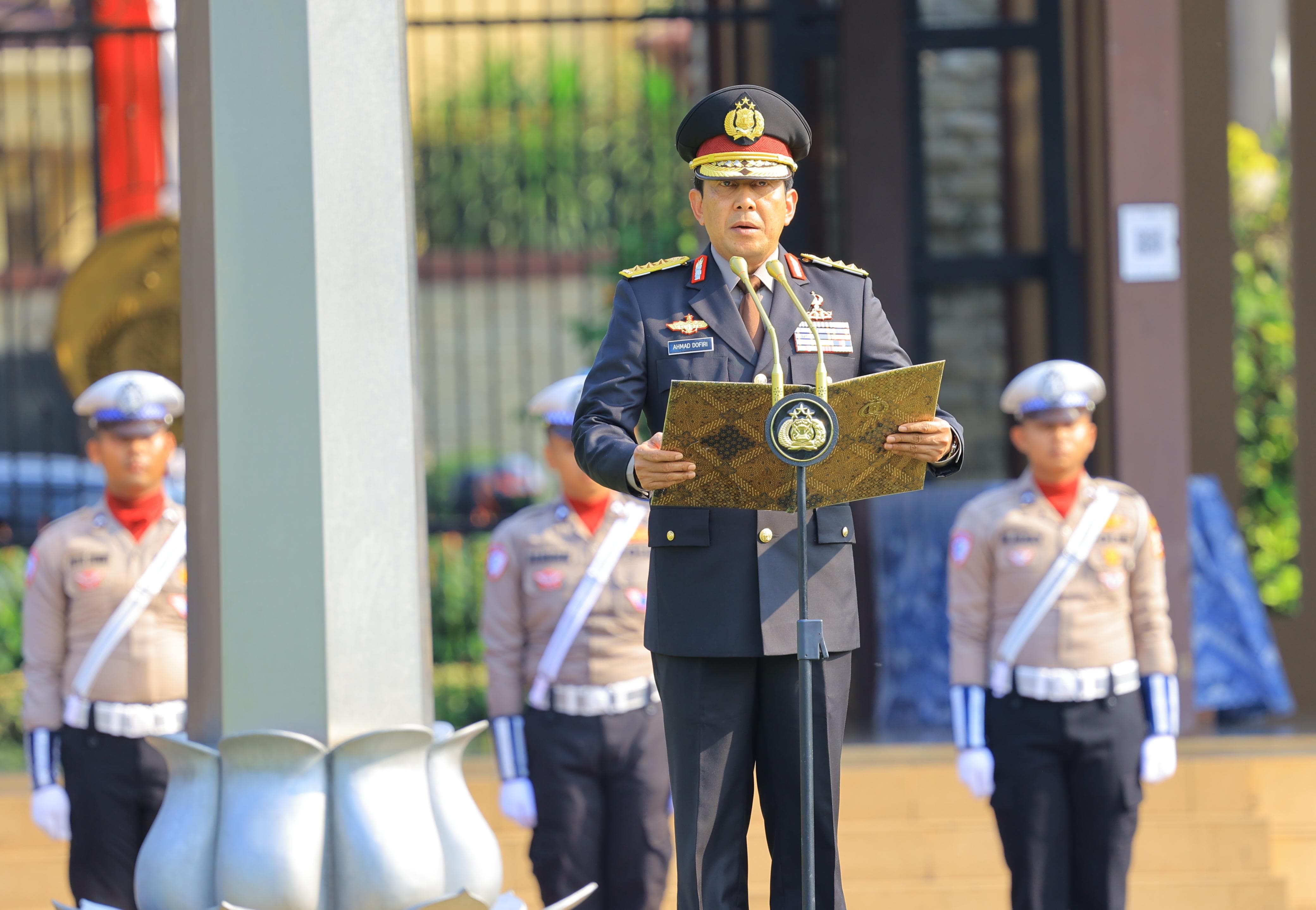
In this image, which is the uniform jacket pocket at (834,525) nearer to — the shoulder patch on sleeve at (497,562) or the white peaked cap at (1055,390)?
the white peaked cap at (1055,390)

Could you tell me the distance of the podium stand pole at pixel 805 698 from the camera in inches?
100.0

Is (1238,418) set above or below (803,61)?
below

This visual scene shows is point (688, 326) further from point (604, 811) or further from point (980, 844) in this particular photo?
point (980, 844)

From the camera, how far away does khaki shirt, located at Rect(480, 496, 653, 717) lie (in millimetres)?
5074

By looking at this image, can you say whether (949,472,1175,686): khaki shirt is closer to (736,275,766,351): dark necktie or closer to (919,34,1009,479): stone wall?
(736,275,766,351): dark necktie

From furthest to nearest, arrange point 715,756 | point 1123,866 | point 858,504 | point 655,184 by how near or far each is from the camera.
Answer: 1. point 655,184
2. point 858,504
3. point 1123,866
4. point 715,756

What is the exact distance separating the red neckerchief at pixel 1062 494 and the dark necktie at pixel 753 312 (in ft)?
7.89

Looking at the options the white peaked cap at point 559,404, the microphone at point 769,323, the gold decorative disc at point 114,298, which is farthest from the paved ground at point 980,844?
the microphone at point 769,323

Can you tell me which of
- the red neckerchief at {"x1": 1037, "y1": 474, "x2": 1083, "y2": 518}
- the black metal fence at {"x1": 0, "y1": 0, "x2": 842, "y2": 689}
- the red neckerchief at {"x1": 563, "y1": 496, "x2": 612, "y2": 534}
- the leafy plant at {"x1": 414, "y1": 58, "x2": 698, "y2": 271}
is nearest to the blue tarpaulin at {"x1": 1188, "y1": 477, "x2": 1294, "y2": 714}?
the red neckerchief at {"x1": 1037, "y1": 474, "x2": 1083, "y2": 518}

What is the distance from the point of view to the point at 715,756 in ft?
9.18

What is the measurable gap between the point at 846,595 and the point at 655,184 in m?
6.14

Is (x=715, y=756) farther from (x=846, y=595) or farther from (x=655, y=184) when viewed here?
(x=655, y=184)

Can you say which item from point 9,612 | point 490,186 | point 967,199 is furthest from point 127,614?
point 967,199

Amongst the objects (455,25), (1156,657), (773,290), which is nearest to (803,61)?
(455,25)
